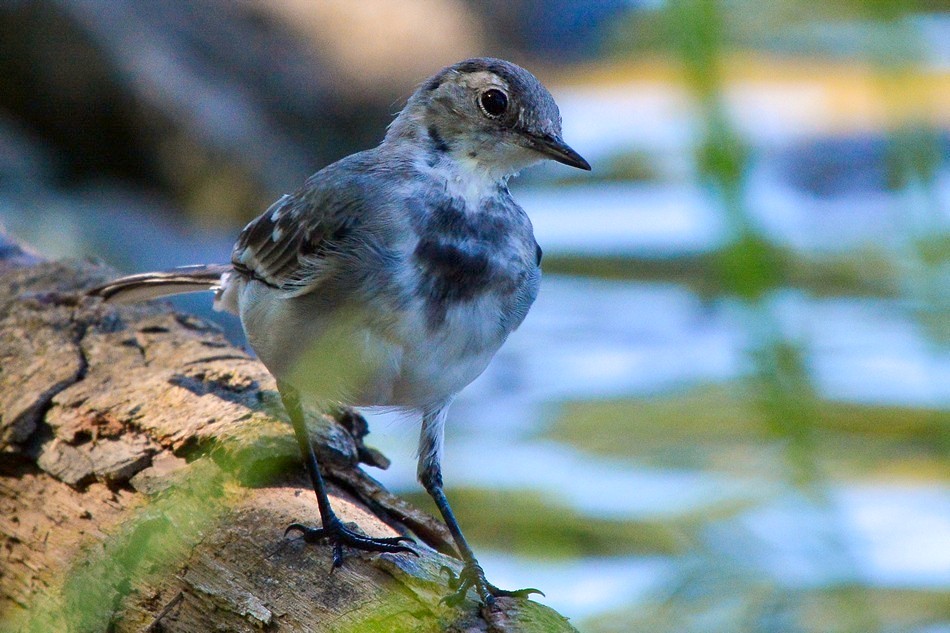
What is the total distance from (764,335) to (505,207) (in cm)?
273

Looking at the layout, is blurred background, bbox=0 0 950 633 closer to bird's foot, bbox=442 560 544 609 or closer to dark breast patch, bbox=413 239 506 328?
bird's foot, bbox=442 560 544 609

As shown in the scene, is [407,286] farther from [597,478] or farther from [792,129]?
[792,129]

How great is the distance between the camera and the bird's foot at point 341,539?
2848 mm

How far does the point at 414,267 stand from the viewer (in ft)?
10.0

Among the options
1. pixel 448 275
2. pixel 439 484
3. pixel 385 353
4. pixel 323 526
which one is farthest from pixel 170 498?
pixel 448 275

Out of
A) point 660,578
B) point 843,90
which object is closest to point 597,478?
point 660,578

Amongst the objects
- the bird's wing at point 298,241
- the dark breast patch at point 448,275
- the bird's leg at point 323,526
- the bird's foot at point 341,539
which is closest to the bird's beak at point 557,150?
the dark breast patch at point 448,275

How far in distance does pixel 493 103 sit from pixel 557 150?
259mm

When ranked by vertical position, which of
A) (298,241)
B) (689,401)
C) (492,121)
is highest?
(689,401)

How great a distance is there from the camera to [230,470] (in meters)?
3.18

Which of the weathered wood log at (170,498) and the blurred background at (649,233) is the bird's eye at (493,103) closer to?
the blurred background at (649,233)

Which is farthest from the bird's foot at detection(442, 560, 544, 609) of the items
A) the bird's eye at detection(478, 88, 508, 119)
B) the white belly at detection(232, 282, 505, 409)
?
the bird's eye at detection(478, 88, 508, 119)

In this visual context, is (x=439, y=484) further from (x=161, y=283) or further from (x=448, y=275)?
(x=161, y=283)

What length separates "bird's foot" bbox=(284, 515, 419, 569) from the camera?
2.85 m
